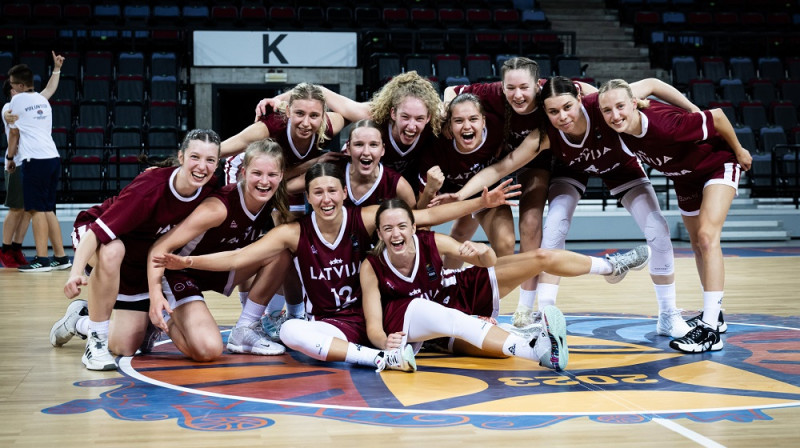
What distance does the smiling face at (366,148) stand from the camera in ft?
13.8

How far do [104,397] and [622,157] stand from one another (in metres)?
2.89

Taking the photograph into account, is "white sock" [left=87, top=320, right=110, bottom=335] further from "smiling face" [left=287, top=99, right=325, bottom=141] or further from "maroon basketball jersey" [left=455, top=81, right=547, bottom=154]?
"maroon basketball jersey" [left=455, top=81, right=547, bottom=154]

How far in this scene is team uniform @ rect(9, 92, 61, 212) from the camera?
26.3 feet

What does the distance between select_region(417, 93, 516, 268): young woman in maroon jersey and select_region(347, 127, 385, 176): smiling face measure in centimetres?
32

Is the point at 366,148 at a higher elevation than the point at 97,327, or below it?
higher

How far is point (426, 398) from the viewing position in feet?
10.4

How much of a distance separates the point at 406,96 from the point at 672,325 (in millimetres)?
1868

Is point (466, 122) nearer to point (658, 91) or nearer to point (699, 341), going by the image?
point (658, 91)

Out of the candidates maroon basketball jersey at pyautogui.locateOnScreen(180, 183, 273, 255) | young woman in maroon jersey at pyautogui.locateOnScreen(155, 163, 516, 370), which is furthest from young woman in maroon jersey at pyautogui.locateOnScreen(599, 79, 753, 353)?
maroon basketball jersey at pyautogui.locateOnScreen(180, 183, 273, 255)

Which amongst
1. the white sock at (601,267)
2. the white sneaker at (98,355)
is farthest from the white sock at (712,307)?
the white sneaker at (98,355)

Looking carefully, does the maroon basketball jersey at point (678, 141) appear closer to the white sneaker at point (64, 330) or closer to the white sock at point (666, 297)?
the white sock at point (666, 297)

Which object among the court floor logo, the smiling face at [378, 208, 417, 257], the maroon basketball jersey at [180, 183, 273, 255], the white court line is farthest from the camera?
the maroon basketball jersey at [180, 183, 273, 255]

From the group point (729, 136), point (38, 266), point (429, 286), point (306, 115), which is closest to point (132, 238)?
point (306, 115)

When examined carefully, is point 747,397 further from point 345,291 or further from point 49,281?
point 49,281
